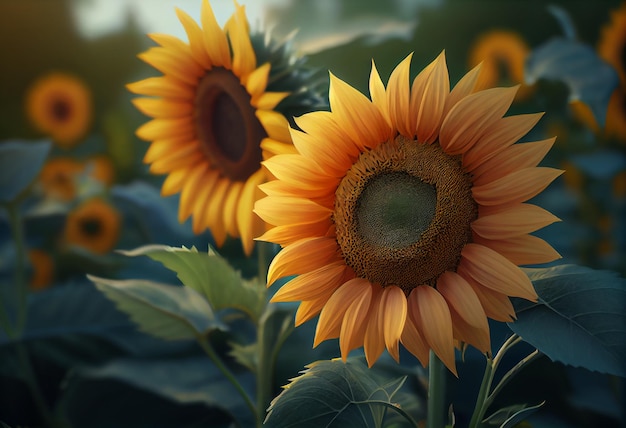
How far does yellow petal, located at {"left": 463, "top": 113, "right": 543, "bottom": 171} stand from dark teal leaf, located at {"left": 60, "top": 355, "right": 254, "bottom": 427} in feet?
0.86

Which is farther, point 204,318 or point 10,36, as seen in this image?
point 10,36

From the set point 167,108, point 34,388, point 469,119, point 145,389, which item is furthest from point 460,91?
Answer: point 34,388

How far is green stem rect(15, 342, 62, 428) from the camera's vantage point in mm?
619

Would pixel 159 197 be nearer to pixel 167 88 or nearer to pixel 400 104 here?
pixel 167 88

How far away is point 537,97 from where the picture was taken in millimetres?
591

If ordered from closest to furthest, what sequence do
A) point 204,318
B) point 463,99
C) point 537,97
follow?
point 463,99
point 204,318
point 537,97

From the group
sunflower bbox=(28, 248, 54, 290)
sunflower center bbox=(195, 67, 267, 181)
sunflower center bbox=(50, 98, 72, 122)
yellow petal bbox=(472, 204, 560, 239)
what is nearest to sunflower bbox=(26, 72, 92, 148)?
sunflower center bbox=(50, 98, 72, 122)

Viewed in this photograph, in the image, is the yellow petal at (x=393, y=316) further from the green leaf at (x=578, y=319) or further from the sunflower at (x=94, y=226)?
the sunflower at (x=94, y=226)

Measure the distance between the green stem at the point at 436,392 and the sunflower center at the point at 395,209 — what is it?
3.1 inches

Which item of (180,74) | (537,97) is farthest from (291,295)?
(537,97)

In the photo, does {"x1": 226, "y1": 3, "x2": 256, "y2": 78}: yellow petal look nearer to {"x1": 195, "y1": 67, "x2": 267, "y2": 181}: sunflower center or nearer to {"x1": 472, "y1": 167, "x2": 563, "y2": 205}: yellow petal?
{"x1": 195, "y1": 67, "x2": 267, "y2": 181}: sunflower center

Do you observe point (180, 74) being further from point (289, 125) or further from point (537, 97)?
point (537, 97)

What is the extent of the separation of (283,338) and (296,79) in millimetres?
183

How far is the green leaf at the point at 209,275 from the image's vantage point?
436 mm
